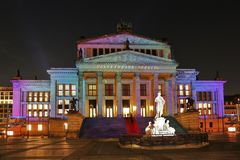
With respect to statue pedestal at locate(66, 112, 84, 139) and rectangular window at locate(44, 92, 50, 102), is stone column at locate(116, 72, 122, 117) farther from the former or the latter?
rectangular window at locate(44, 92, 50, 102)

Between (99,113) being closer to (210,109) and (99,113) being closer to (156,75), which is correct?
(156,75)

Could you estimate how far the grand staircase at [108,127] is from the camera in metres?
61.2

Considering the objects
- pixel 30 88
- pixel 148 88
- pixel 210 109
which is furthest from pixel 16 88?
pixel 210 109

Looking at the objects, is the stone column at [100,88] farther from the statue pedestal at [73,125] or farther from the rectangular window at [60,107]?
the rectangular window at [60,107]

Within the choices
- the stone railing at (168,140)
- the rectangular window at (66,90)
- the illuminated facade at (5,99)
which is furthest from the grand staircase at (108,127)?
the illuminated facade at (5,99)

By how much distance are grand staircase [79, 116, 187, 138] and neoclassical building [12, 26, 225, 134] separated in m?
5.08

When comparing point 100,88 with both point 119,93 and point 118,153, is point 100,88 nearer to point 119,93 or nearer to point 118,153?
point 119,93

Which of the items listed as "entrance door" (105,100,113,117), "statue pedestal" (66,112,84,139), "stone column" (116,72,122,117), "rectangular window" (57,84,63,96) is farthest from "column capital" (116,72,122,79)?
"rectangular window" (57,84,63,96)

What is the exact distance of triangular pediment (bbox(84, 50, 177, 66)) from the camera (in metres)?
75.8

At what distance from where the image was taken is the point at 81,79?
247 feet

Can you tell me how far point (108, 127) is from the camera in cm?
6512

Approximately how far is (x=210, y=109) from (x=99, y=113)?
3167 centimetres

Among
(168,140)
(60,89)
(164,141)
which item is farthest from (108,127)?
(164,141)

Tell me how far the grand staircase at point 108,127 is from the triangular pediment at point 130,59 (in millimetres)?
12163
